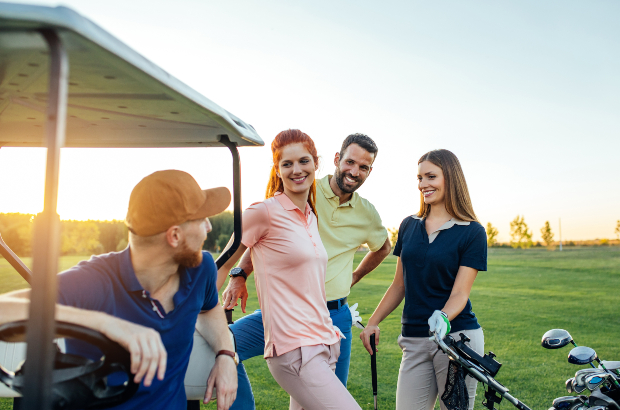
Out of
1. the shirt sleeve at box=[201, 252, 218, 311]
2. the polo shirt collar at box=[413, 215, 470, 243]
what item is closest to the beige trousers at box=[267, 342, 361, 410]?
the shirt sleeve at box=[201, 252, 218, 311]

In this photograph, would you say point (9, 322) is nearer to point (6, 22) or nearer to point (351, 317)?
point (6, 22)

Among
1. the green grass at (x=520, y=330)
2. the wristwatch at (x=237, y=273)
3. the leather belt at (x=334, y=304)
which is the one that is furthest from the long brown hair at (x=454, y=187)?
the green grass at (x=520, y=330)

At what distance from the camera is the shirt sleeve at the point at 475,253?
8.98ft

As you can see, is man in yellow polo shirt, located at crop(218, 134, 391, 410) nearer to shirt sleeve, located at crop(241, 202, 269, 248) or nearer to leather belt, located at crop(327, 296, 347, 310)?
leather belt, located at crop(327, 296, 347, 310)

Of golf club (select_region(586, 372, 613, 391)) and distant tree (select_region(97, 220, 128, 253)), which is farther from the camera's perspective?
golf club (select_region(586, 372, 613, 391))

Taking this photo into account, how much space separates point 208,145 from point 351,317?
1547mm

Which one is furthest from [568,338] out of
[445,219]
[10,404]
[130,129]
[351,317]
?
[10,404]

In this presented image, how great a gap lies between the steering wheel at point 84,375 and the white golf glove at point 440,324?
55.2 inches

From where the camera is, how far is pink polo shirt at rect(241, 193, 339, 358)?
226 cm

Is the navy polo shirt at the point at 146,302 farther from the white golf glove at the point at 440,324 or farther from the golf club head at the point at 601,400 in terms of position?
the golf club head at the point at 601,400

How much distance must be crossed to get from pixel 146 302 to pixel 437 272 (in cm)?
170

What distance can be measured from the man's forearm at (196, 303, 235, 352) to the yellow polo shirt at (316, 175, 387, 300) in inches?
43.7

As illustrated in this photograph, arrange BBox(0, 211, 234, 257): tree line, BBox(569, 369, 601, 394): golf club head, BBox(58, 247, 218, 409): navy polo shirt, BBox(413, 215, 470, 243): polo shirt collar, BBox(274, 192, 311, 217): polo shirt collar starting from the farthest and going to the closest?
BBox(413, 215, 470, 243): polo shirt collar < BBox(569, 369, 601, 394): golf club head < BBox(274, 192, 311, 217): polo shirt collar < BBox(0, 211, 234, 257): tree line < BBox(58, 247, 218, 409): navy polo shirt

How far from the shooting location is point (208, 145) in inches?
96.0
